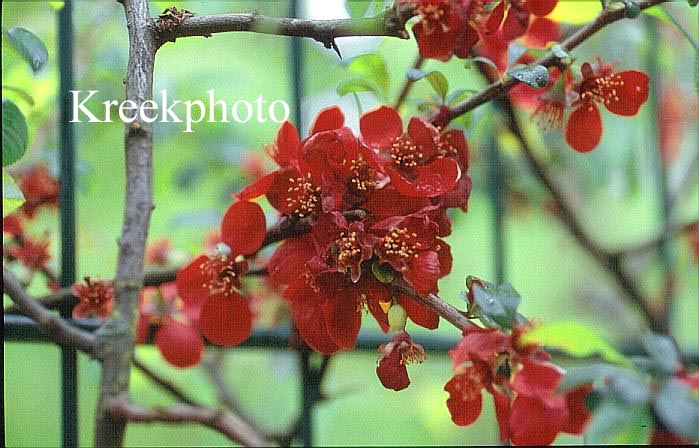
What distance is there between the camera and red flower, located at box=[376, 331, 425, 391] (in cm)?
37

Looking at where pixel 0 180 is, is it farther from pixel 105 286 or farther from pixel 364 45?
pixel 364 45

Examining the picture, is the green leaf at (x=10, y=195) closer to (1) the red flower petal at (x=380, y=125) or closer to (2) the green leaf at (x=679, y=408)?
(1) the red flower petal at (x=380, y=125)

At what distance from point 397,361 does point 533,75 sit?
0.15m

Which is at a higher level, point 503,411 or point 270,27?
point 270,27

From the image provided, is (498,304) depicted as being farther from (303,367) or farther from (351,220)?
(303,367)

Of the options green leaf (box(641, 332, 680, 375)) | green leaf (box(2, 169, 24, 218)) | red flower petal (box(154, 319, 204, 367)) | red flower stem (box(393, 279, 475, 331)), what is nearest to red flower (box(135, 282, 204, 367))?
red flower petal (box(154, 319, 204, 367))

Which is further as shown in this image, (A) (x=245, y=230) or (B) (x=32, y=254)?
(B) (x=32, y=254)

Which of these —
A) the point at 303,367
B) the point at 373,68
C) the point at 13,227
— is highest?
the point at 373,68

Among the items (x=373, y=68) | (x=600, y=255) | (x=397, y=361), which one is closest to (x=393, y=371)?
(x=397, y=361)

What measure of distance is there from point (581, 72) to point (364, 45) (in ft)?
0.58

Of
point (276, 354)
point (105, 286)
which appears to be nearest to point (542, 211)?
point (276, 354)

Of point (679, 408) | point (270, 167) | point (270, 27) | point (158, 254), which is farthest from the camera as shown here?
point (270, 167)

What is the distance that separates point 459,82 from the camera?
3.17ft

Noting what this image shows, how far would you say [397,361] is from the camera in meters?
0.37
